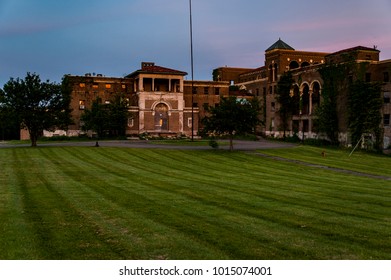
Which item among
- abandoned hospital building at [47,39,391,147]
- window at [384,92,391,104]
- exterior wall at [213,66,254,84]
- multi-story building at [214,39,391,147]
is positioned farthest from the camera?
exterior wall at [213,66,254,84]

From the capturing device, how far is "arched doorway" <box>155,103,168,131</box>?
8325cm

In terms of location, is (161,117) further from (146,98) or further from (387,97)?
(387,97)

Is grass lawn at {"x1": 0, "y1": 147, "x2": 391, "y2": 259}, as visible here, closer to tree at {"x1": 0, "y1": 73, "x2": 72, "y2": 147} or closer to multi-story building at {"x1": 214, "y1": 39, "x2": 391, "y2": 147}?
tree at {"x1": 0, "y1": 73, "x2": 72, "y2": 147}

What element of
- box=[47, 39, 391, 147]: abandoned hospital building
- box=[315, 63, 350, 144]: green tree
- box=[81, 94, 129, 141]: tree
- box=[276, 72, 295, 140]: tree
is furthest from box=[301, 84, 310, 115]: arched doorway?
box=[81, 94, 129, 141]: tree

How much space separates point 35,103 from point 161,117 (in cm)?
3327

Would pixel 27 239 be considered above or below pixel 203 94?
below

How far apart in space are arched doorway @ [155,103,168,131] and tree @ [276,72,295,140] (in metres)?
21.3

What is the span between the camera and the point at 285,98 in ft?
261

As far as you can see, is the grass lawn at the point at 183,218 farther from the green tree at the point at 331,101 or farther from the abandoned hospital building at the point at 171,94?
the abandoned hospital building at the point at 171,94

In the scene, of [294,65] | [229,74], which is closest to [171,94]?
[294,65]

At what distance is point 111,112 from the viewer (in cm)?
7281
